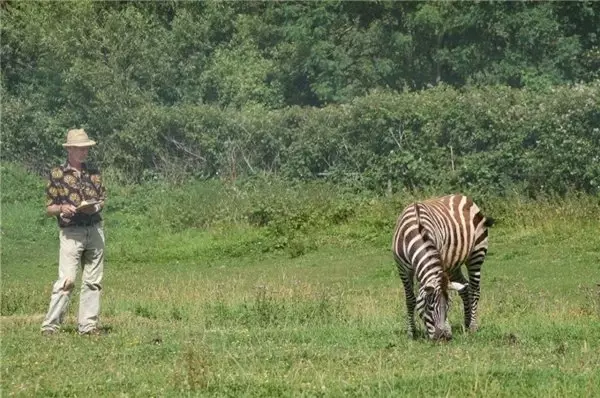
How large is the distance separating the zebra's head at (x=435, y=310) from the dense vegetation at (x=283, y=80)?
15591 mm

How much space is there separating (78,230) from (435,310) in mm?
3589

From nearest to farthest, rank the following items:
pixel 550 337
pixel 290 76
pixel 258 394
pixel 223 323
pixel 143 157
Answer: pixel 258 394
pixel 550 337
pixel 223 323
pixel 143 157
pixel 290 76

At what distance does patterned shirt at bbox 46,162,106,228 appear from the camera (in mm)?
13328

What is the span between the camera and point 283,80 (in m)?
37.4

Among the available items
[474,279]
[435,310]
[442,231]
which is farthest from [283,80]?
[435,310]

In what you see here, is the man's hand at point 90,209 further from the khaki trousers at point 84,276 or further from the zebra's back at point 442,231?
the zebra's back at point 442,231

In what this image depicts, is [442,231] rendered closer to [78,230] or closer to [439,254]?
[439,254]

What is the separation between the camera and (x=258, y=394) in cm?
952

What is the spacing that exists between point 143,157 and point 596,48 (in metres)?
11.9

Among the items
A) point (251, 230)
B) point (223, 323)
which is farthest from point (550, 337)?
point (251, 230)

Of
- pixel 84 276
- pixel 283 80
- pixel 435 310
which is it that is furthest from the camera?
pixel 283 80

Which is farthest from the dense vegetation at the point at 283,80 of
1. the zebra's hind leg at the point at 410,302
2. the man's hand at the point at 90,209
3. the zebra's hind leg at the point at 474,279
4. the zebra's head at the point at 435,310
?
the man's hand at the point at 90,209

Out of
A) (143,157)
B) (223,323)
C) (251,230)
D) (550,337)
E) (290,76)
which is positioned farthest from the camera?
(290,76)

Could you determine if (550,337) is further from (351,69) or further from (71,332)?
(351,69)
